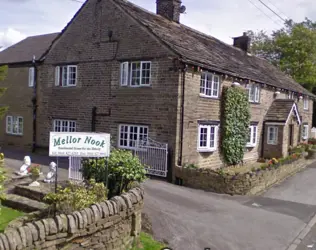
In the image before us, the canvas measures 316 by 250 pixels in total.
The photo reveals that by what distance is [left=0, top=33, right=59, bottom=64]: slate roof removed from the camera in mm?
23422

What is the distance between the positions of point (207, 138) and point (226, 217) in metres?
6.90

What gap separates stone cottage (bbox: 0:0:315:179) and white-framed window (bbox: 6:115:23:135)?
82.2 inches

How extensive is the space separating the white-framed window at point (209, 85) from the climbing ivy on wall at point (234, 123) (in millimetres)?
638

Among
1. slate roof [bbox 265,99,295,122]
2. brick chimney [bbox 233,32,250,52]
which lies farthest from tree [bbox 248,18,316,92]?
slate roof [bbox 265,99,295,122]

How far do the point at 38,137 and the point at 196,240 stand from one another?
15.3 metres

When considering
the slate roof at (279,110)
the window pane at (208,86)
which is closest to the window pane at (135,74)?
the window pane at (208,86)

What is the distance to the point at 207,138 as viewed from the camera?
1733 cm

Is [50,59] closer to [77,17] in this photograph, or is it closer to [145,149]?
[77,17]

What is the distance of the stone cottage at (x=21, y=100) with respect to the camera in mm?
21719

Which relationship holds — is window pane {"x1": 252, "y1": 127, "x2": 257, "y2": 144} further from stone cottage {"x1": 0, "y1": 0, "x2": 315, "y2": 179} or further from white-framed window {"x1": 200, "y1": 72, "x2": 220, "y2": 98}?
white-framed window {"x1": 200, "y1": 72, "x2": 220, "y2": 98}

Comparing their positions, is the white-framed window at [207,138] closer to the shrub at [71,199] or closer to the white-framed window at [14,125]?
the shrub at [71,199]

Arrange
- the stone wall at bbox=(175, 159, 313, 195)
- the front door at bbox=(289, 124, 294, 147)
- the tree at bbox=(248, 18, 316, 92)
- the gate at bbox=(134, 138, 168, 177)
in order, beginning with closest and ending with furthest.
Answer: the stone wall at bbox=(175, 159, 313, 195)
the gate at bbox=(134, 138, 168, 177)
the front door at bbox=(289, 124, 294, 147)
the tree at bbox=(248, 18, 316, 92)

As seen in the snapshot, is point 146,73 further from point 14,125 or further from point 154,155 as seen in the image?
point 14,125

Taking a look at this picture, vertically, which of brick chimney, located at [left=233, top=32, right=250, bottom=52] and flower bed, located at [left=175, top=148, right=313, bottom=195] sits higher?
brick chimney, located at [left=233, top=32, right=250, bottom=52]
